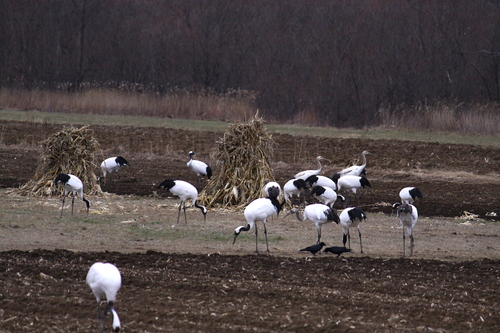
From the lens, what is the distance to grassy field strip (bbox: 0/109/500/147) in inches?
1118

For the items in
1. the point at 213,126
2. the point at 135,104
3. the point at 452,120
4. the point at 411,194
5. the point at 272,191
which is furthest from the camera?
the point at 135,104

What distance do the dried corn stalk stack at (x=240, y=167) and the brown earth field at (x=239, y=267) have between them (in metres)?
0.49

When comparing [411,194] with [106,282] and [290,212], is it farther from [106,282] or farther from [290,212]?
[106,282]

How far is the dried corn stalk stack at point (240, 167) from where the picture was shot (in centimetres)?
1545

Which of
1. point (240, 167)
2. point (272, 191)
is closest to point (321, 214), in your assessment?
point (272, 191)

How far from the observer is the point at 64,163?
16.6 meters

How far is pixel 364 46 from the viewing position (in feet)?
139

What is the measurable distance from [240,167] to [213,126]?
1551 centimetres

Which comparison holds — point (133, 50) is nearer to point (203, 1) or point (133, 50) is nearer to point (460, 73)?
point (203, 1)

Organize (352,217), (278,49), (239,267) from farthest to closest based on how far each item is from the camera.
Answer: (278,49) → (352,217) → (239,267)

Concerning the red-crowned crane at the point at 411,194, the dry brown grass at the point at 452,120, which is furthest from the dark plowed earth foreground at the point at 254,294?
the dry brown grass at the point at 452,120

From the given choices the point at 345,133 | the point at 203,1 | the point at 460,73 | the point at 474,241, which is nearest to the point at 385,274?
the point at 474,241

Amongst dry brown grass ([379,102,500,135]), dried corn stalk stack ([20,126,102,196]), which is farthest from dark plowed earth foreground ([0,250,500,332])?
dry brown grass ([379,102,500,135])

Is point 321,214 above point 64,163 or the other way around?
the other way around
